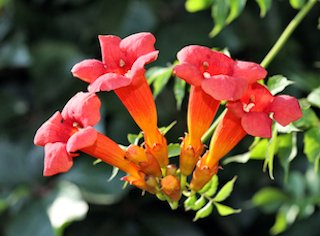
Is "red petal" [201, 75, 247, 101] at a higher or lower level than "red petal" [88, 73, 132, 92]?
higher

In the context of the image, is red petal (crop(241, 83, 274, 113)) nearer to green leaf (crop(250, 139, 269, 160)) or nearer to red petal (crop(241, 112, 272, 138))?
red petal (crop(241, 112, 272, 138))

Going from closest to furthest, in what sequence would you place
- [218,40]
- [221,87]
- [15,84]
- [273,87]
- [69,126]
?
[221,87] < [69,126] < [273,87] < [218,40] < [15,84]

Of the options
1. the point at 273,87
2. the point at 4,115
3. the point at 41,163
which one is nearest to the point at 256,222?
the point at 41,163

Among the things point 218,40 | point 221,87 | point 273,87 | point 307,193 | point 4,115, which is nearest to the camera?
point 221,87

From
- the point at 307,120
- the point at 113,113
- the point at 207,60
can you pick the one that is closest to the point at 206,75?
the point at 207,60

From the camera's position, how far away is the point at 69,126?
132 cm

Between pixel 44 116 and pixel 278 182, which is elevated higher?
pixel 278 182

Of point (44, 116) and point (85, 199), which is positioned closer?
point (85, 199)

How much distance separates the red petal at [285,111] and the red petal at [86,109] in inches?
12.1

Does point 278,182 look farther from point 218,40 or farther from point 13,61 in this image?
point 13,61

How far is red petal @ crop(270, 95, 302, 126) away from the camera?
1.25 meters

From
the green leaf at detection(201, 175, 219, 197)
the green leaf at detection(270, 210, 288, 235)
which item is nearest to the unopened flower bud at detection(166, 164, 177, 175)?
the green leaf at detection(201, 175, 219, 197)

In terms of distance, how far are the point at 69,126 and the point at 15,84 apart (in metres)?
2.02

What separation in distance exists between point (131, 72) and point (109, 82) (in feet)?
0.20
